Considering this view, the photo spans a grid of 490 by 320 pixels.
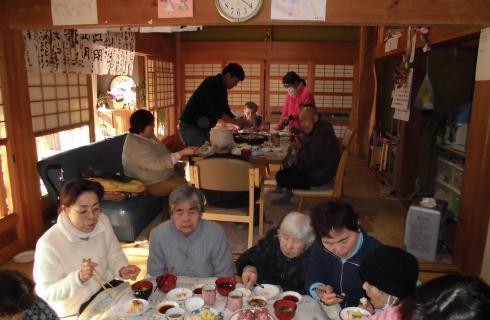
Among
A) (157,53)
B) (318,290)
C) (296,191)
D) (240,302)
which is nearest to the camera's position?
(240,302)

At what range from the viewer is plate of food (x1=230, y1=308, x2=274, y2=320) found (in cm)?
149

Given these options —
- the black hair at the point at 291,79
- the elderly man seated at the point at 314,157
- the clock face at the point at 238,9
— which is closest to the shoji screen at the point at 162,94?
the black hair at the point at 291,79

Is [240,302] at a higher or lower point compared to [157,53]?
lower

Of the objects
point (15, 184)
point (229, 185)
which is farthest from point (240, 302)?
point (15, 184)

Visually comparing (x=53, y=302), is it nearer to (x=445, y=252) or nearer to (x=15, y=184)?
(x=15, y=184)

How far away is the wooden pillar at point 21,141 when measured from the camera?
3355 mm

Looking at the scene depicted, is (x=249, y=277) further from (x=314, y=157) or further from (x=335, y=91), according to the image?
(x=335, y=91)

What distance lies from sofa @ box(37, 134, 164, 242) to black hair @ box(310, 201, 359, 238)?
2308mm

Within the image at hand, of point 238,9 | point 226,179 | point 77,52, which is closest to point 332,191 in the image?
point 226,179

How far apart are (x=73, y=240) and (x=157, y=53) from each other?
5.96 m

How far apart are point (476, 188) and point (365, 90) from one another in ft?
15.7

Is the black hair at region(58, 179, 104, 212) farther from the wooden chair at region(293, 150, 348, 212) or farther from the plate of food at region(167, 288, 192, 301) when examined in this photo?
the wooden chair at region(293, 150, 348, 212)

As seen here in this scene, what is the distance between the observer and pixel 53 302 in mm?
1882

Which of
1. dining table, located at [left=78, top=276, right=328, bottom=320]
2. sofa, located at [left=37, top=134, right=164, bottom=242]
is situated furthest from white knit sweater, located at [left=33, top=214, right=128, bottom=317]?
sofa, located at [left=37, top=134, right=164, bottom=242]
